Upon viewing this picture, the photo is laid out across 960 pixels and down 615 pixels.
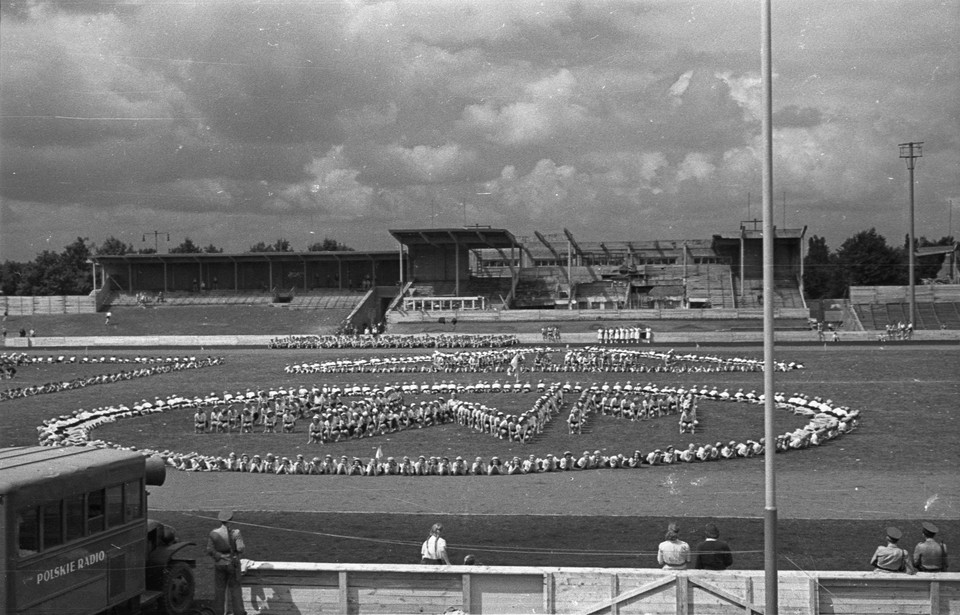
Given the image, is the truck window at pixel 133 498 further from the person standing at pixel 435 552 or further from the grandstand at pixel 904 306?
the grandstand at pixel 904 306

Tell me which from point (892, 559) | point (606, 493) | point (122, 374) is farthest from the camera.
Result: point (122, 374)

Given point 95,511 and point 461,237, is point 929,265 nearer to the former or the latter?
point 461,237

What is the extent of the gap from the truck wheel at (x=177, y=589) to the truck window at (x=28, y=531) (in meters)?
2.26

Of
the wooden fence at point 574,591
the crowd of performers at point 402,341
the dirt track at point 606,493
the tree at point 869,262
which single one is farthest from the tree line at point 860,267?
the wooden fence at point 574,591

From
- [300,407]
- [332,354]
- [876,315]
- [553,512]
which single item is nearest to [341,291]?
[332,354]

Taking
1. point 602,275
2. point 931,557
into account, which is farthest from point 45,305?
point 931,557

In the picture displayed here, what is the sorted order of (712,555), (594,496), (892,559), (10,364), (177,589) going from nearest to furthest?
(892,559)
(177,589)
(712,555)
(594,496)
(10,364)

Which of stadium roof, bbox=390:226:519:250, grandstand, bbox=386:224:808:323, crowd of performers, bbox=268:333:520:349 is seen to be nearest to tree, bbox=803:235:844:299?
grandstand, bbox=386:224:808:323

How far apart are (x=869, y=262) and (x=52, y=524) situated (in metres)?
104

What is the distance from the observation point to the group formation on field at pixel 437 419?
21406mm

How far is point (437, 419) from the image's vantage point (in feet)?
97.3

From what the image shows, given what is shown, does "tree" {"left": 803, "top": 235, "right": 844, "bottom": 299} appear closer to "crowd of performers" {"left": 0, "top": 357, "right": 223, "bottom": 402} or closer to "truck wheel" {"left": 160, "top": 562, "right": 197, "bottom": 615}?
"crowd of performers" {"left": 0, "top": 357, "right": 223, "bottom": 402}

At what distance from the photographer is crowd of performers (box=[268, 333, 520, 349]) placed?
195 feet

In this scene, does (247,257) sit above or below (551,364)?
above
